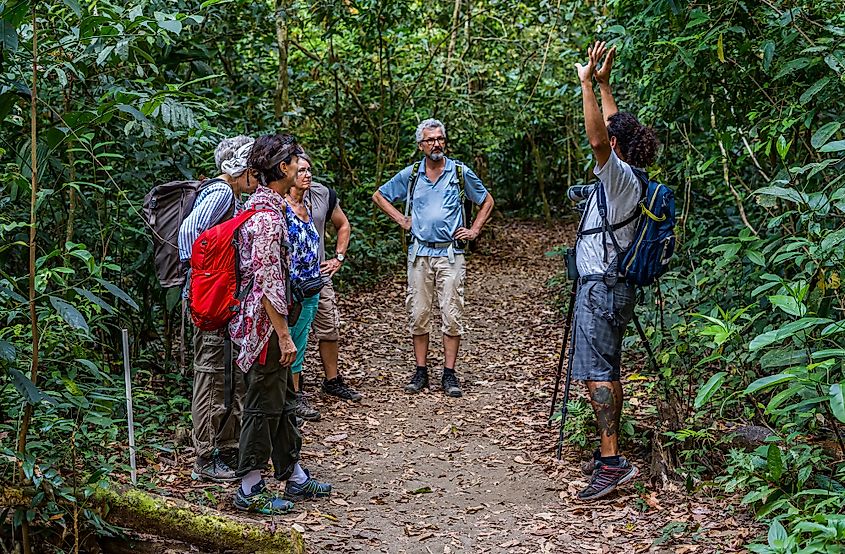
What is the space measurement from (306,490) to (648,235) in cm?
239

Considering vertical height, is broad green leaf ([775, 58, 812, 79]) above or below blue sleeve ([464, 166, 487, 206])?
above

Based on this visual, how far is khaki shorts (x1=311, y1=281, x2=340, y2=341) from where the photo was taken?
248 inches

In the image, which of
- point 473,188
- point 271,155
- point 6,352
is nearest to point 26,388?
point 6,352

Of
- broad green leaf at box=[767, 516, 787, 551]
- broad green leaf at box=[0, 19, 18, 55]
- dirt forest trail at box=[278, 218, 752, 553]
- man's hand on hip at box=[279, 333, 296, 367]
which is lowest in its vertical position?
dirt forest trail at box=[278, 218, 752, 553]

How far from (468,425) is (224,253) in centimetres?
270

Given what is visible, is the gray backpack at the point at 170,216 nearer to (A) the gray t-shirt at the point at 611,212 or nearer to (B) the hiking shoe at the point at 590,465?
(A) the gray t-shirt at the point at 611,212

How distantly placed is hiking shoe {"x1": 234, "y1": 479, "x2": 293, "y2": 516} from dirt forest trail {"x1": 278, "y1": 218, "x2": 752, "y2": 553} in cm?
12

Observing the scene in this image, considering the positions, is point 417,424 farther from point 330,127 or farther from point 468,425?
point 330,127

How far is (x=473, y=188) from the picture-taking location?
6.77 meters

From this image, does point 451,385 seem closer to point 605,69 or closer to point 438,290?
point 438,290

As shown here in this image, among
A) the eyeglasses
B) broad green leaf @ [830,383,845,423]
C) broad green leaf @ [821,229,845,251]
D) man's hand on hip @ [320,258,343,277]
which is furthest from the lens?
the eyeglasses

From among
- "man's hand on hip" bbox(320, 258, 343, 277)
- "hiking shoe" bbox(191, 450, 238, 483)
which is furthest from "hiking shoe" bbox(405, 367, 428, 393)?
"hiking shoe" bbox(191, 450, 238, 483)

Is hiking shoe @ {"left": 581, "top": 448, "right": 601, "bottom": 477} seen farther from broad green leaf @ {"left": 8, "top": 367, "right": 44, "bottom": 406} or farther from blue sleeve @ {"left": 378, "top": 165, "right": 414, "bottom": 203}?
broad green leaf @ {"left": 8, "top": 367, "right": 44, "bottom": 406}

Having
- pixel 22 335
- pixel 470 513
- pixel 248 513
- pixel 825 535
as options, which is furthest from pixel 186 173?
pixel 825 535
